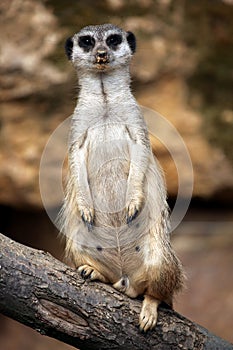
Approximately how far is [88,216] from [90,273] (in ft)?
1.19

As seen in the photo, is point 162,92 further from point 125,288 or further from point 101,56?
point 125,288

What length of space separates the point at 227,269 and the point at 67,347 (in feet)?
5.13

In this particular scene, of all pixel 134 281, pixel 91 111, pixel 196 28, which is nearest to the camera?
pixel 134 281

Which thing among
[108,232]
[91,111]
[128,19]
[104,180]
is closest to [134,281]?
[108,232]

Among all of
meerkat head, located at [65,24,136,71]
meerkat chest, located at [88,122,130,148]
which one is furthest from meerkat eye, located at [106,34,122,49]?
meerkat chest, located at [88,122,130,148]

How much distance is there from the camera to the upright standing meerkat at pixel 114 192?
3754 mm

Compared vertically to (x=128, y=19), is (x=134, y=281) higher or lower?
lower

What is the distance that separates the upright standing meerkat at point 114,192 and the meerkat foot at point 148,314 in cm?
1

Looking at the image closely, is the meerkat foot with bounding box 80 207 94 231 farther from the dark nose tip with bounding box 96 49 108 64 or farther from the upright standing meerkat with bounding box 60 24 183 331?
the dark nose tip with bounding box 96 49 108 64

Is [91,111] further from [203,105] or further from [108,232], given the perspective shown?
[203,105]

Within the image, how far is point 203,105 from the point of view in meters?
6.29

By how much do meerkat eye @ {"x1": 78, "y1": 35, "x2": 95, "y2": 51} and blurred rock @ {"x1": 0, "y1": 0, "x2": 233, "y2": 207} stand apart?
186 centimetres

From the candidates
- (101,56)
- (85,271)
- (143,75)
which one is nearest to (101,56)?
(101,56)

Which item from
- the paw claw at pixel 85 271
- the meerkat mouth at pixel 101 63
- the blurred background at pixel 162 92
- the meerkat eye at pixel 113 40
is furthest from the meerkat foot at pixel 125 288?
the blurred background at pixel 162 92
